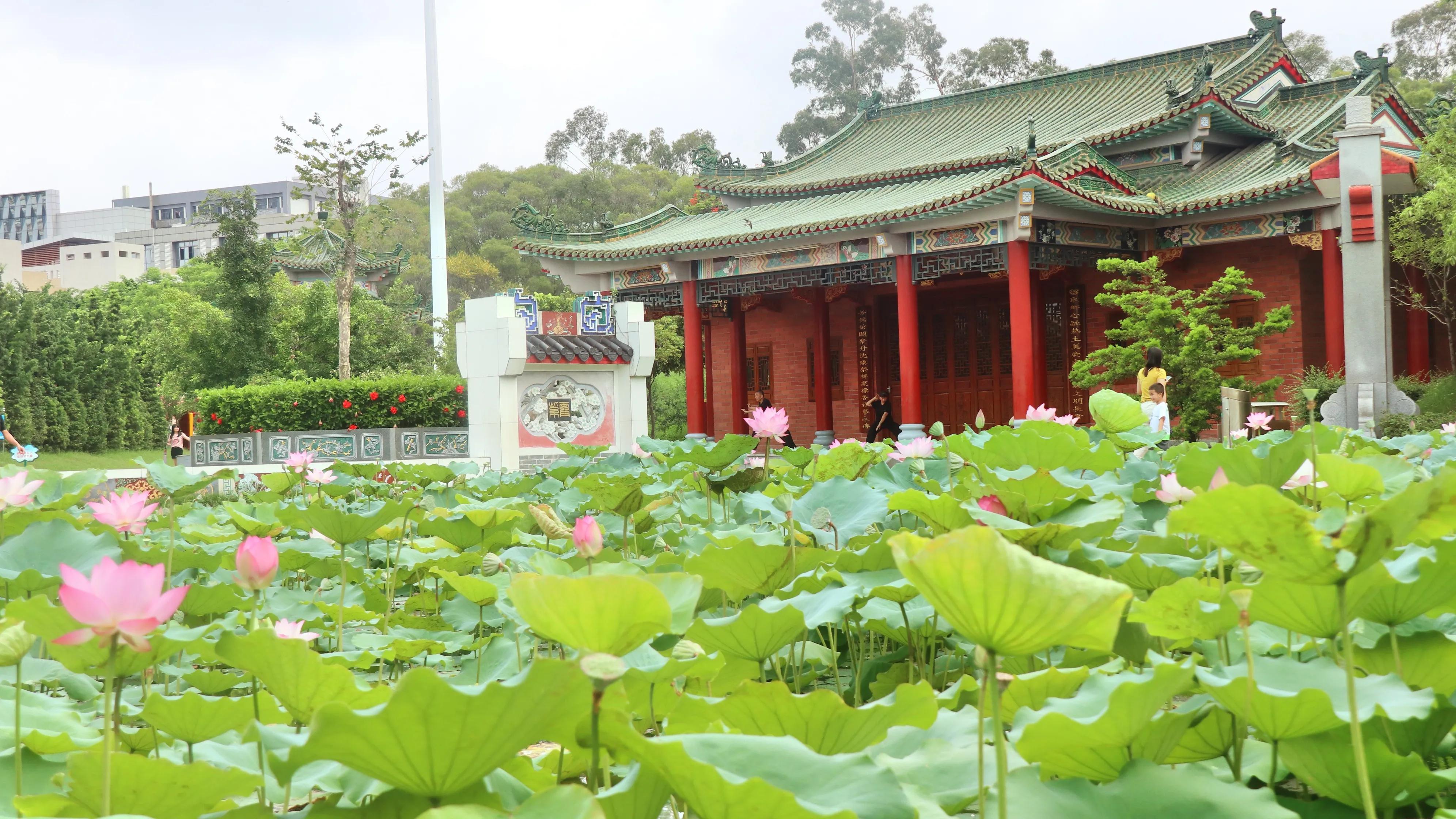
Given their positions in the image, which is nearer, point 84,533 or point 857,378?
point 84,533

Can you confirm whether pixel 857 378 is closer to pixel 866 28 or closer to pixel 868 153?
pixel 868 153

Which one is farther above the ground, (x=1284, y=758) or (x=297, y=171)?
(x=297, y=171)

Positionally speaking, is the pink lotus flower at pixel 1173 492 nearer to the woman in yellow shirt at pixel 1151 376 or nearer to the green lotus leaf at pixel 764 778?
the green lotus leaf at pixel 764 778

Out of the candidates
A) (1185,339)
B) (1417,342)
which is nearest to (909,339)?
(1185,339)

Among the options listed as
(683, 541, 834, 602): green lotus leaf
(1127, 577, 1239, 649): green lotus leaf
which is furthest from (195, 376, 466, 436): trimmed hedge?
(1127, 577, 1239, 649): green lotus leaf

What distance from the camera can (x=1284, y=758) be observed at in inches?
31.8

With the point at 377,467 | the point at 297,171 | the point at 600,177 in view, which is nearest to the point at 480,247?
the point at 600,177

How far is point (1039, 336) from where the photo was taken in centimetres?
1282

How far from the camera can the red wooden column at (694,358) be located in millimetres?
14305

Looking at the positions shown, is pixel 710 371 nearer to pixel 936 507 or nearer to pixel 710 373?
pixel 710 373

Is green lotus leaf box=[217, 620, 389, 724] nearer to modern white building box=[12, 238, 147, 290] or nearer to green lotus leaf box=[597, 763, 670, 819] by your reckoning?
green lotus leaf box=[597, 763, 670, 819]

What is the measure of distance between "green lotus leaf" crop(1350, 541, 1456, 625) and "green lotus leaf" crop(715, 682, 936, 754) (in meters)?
0.35


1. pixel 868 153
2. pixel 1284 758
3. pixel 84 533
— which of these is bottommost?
pixel 1284 758

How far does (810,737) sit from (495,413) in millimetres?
10000
